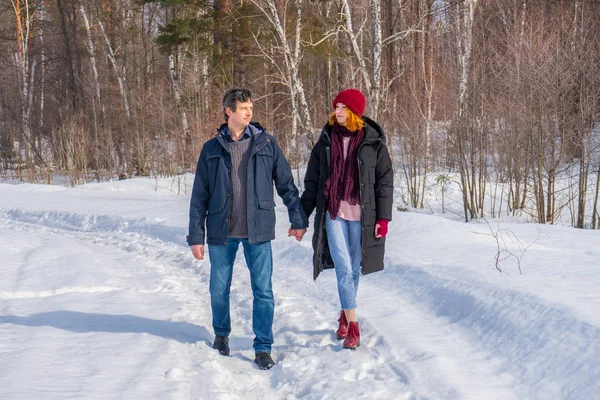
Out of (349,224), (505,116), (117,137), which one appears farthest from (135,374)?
(117,137)

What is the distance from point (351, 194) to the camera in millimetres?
4387

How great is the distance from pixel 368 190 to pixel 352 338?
3.66ft

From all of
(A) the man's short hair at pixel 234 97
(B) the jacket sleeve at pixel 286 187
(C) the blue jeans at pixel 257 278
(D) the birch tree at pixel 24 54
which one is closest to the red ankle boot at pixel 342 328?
(C) the blue jeans at pixel 257 278

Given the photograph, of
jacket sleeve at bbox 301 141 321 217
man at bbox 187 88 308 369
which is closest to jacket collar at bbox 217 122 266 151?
man at bbox 187 88 308 369

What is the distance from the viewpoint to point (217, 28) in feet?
67.6

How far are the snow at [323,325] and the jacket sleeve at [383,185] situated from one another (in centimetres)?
105

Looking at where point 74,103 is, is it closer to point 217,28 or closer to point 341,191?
point 217,28

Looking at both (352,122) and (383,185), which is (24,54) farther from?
(383,185)

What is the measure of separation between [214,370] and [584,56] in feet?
29.9

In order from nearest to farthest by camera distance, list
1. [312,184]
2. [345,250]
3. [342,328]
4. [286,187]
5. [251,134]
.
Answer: [251,134] < [286,187] < [345,250] < [312,184] < [342,328]

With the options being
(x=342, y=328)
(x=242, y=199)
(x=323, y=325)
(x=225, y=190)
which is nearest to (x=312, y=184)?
(x=242, y=199)

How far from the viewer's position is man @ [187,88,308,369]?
13.7 feet

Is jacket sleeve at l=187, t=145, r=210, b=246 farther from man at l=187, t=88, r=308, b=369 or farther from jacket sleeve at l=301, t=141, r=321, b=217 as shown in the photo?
jacket sleeve at l=301, t=141, r=321, b=217

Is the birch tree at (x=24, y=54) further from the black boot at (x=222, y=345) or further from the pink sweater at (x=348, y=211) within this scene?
the pink sweater at (x=348, y=211)
